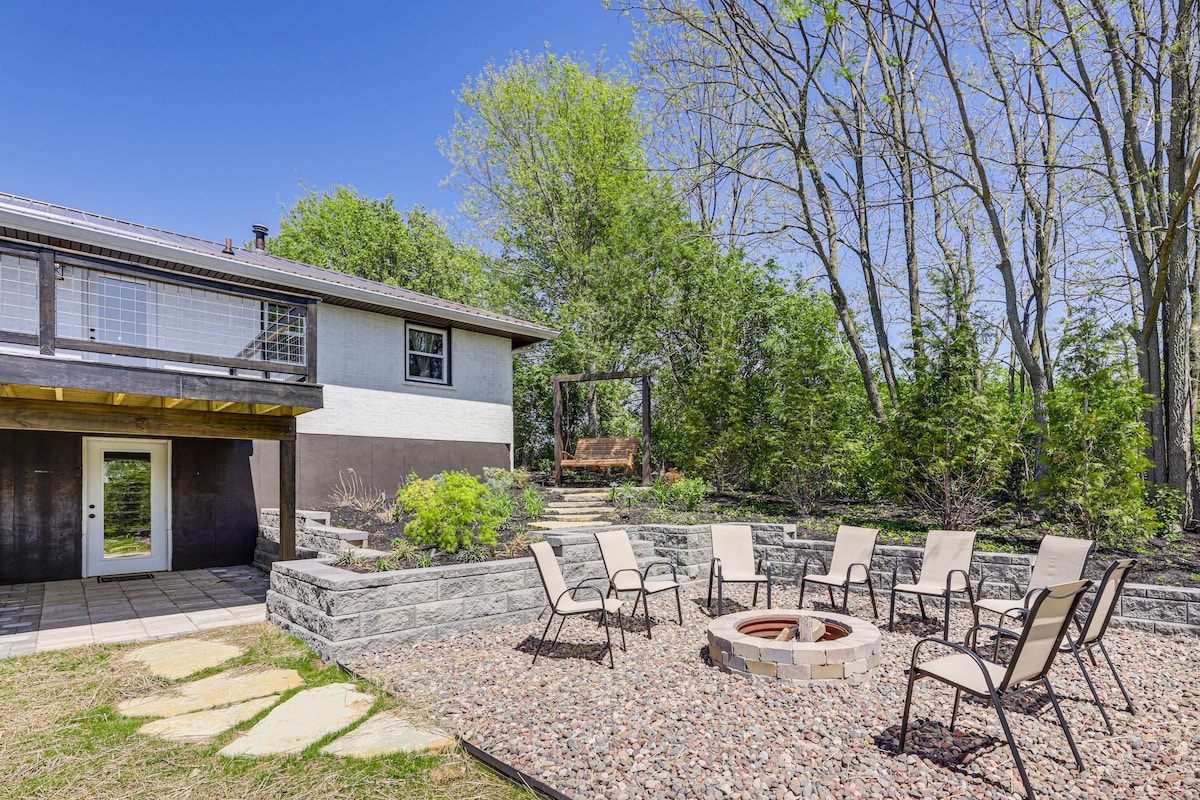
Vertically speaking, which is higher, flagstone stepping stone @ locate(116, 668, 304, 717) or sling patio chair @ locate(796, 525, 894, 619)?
sling patio chair @ locate(796, 525, 894, 619)

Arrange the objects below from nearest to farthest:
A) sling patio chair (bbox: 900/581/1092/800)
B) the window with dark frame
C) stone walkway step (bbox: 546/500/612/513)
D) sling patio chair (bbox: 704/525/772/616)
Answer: sling patio chair (bbox: 900/581/1092/800) < sling patio chair (bbox: 704/525/772/616) < stone walkway step (bbox: 546/500/612/513) < the window with dark frame

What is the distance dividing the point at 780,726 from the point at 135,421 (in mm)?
6520

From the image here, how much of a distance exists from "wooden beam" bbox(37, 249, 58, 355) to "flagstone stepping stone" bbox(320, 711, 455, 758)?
4.24 m

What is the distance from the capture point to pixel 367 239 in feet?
75.5

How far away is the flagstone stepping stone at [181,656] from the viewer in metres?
4.88

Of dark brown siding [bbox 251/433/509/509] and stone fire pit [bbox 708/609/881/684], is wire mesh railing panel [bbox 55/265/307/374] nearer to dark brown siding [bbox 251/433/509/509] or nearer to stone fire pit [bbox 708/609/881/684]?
dark brown siding [bbox 251/433/509/509]

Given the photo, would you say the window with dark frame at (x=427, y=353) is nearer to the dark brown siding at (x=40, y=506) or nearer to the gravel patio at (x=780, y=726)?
the dark brown siding at (x=40, y=506)

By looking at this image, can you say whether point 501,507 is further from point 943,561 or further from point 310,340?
point 943,561

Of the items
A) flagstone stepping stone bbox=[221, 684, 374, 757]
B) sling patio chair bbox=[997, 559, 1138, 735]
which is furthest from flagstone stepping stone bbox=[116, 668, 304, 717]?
sling patio chair bbox=[997, 559, 1138, 735]

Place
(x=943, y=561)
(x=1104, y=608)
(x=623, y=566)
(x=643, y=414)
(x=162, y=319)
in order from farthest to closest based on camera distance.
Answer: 1. (x=643, y=414)
2. (x=162, y=319)
3. (x=623, y=566)
4. (x=943, y=561)
5. (x=1104, y=608)

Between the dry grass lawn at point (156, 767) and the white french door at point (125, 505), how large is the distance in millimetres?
5143

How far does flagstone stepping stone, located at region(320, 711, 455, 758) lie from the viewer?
3482 mm

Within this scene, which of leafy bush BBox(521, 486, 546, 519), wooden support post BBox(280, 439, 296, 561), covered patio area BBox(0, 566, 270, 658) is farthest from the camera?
leafy bush BBox(521, 486, 546, 519)

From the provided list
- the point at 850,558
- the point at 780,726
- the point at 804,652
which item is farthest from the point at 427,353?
the point at 780,726
